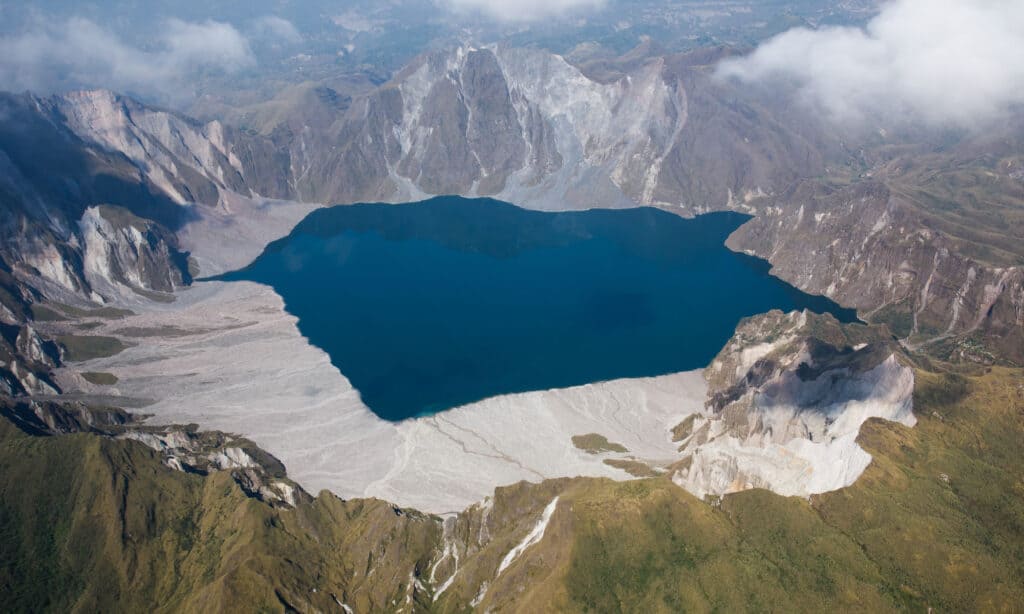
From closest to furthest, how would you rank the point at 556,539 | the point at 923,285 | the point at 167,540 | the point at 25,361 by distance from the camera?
the point at 556,539, the point at 167,540, the point at 25,361, the point at 923,285

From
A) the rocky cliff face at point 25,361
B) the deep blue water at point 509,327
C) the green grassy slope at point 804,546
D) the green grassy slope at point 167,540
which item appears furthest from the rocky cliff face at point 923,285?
the rocky cliff face at point 25,361

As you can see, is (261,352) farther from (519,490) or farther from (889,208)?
(889,208)

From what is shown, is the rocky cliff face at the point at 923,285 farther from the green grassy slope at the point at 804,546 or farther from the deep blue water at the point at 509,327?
the green grassy slope at the point at 804,546

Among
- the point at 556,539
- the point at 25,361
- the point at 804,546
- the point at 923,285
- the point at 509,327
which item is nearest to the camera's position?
the point at 804,546

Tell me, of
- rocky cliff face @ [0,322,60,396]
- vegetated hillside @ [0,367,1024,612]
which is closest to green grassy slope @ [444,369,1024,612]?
vegetated hillside @ [0,367,1024,612]

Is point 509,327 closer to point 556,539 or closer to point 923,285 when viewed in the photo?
point 556,539

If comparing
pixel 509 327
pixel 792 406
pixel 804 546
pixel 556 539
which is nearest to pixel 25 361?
pixel 509 327

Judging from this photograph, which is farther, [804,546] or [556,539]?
[556,539]
